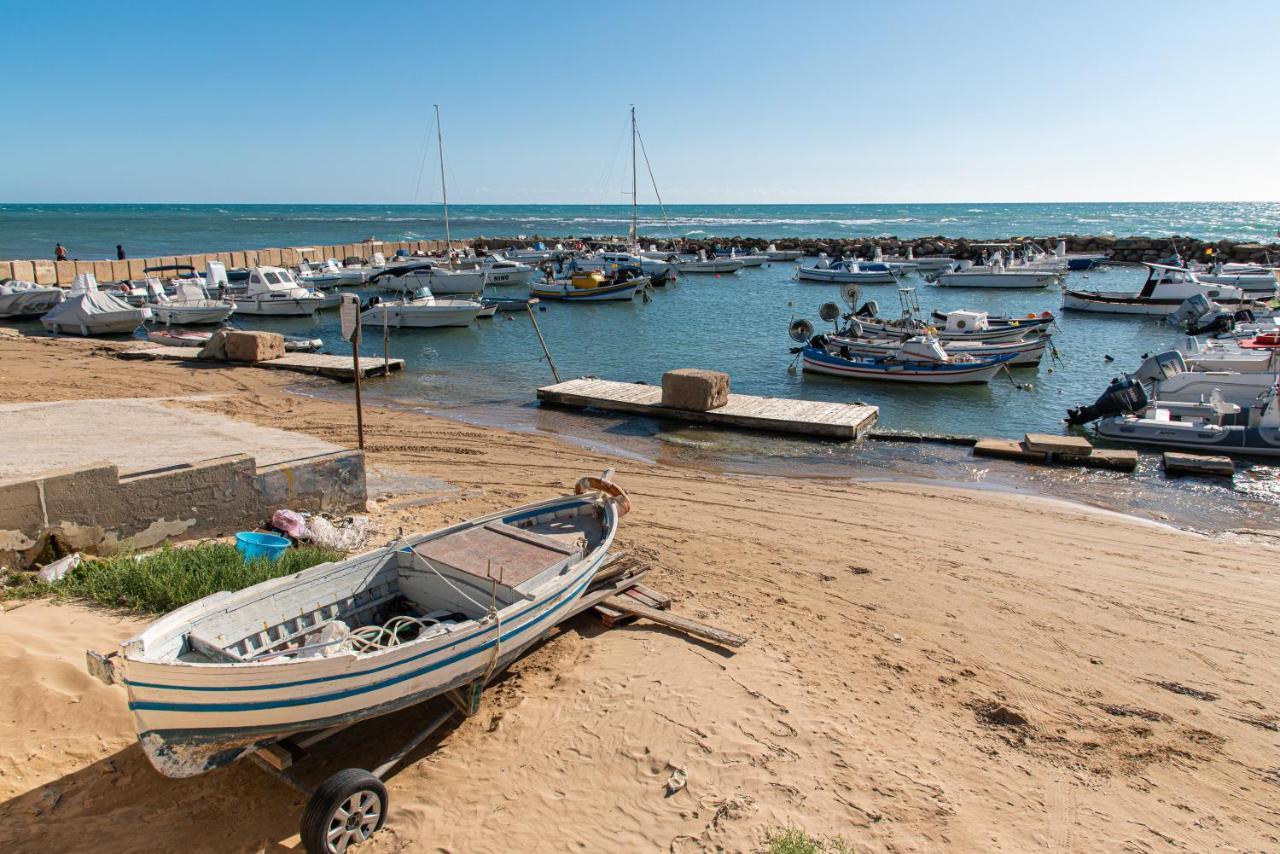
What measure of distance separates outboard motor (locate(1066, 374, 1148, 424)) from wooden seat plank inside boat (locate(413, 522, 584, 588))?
15.4 m

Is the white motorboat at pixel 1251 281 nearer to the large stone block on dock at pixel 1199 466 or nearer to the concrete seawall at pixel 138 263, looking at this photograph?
the large stone block on dock at pixel 1199 466

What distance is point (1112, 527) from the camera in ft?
39.0

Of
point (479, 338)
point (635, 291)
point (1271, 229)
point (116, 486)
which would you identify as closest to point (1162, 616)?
point (116, 486)

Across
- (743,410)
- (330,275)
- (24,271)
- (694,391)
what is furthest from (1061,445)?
(24,271)

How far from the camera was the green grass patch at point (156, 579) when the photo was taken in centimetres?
666

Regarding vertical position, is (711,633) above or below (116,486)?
below

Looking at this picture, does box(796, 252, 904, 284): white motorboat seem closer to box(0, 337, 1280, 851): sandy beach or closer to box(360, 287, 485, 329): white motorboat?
box(360, 287, 485, 329): white motorboat

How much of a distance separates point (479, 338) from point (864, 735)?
85.4ft

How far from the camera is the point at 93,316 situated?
92.1 feet

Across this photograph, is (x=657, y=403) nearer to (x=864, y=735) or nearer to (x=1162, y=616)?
(x=1162, y=616)

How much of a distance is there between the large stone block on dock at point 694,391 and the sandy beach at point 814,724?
7407 mm

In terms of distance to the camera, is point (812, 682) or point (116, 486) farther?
point (116, 486)

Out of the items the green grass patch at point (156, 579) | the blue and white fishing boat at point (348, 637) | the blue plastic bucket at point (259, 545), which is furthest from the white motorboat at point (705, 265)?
the green grass patch at point (156, 579)

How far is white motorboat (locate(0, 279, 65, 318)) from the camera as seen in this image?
3078 centimetres
